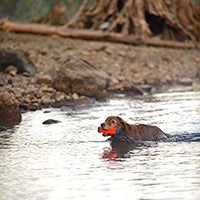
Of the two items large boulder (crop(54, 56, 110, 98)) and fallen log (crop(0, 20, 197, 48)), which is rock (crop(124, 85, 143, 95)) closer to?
large boulder (crop(54, 56, 110, 98))

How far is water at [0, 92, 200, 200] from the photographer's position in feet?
27.4

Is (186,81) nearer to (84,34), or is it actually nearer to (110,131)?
(84,34)

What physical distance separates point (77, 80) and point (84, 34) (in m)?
8.82

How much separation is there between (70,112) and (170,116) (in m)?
2.40

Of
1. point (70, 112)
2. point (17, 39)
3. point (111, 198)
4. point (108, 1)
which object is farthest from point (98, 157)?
point (108, 1)

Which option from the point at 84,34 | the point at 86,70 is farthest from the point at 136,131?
the point at 84,34

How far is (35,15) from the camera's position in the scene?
97.4ft

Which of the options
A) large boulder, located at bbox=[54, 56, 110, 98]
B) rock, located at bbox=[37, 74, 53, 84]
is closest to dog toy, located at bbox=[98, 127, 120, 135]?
large boulder, located at bbox=[54, 56, 110, 98]

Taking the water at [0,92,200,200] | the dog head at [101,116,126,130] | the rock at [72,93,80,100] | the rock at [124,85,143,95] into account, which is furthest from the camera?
the rock at [124,85,143,95]

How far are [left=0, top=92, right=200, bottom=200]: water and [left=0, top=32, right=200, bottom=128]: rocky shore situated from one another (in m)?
2.77

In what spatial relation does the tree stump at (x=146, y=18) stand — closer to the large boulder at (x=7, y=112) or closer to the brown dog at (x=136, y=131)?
the large boulder at (x=7, y=112)

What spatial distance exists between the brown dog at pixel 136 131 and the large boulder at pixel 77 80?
6897 millimetres

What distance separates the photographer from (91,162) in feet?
33.9

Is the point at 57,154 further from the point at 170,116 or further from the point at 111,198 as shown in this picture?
the point at 170,116
